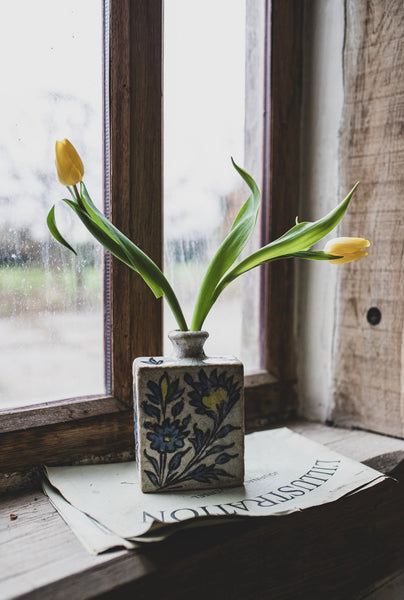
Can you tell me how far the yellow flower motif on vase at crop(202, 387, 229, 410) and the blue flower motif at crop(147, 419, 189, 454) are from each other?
0.04 metres

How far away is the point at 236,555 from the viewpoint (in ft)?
1.99

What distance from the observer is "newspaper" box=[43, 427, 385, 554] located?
0.58 metres

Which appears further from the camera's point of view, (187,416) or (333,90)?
(333,90)

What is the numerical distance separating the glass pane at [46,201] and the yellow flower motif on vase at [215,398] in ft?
0.68

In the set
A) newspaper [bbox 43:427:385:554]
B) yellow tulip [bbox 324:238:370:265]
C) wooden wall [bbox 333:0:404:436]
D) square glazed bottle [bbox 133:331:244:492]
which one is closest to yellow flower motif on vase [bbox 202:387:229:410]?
square glazed bottle [bbox 133:331:244:492]

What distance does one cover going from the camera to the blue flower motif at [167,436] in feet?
2.16

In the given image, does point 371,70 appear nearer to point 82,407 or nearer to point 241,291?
point 241,291

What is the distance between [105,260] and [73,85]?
25 centimetres

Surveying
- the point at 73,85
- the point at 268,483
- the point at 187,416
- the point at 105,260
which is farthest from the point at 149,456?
the point at 73,85

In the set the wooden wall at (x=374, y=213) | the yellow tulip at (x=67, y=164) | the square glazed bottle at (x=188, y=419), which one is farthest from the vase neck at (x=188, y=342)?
the wooden wall at (x=374, y=213)

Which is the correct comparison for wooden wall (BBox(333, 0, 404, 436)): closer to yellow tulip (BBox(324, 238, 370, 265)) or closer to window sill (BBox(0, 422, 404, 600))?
window sill (BBox(0, 422, 404, 600))

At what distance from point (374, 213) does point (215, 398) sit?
440 millimetres

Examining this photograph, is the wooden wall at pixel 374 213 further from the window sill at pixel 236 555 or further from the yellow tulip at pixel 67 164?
the yellow tulip at pixel 67 164

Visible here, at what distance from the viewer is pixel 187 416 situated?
667 mm
